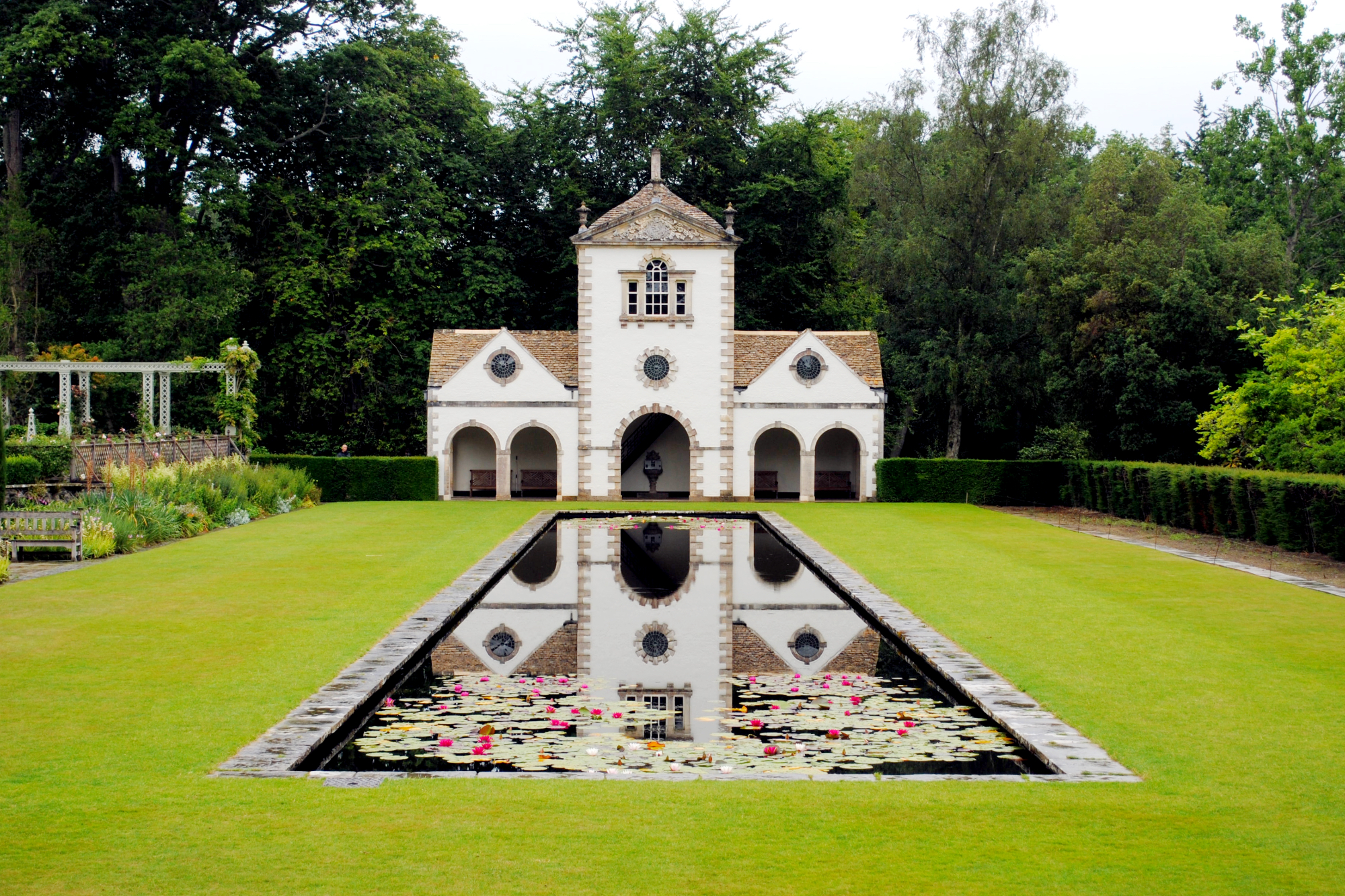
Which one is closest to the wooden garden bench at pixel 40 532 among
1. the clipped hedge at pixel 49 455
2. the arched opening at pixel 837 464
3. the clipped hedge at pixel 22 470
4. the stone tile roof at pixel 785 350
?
the clipped hedge at pixel 22 470

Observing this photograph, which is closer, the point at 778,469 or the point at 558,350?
the point at 558,350

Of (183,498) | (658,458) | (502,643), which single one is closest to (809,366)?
(658,458)

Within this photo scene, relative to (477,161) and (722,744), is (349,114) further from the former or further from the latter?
(722,744)

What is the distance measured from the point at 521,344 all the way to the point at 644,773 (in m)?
28.1

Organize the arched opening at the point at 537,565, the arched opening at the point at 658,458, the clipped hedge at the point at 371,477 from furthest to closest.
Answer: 1. the arched opening at the point at 658,458
2. the clipped hedge at the point at 371,477
3. the arched opening at the point at 537,565

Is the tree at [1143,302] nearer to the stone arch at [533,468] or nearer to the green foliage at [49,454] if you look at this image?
the stone arch at [533,468]

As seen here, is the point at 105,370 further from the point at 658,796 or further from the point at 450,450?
the point at 658,796

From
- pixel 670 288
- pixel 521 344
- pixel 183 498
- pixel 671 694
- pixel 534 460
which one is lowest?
pixel 671 694

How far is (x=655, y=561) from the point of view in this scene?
20.6 metres

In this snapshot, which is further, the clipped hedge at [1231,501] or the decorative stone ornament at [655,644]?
the clipped hedge at [1231,501]

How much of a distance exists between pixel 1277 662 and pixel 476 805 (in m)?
8.59

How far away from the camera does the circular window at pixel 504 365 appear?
3503 centimetres

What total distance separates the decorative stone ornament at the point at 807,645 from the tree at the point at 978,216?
2848 cm

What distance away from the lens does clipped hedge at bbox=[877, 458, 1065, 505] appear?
34562 mm
